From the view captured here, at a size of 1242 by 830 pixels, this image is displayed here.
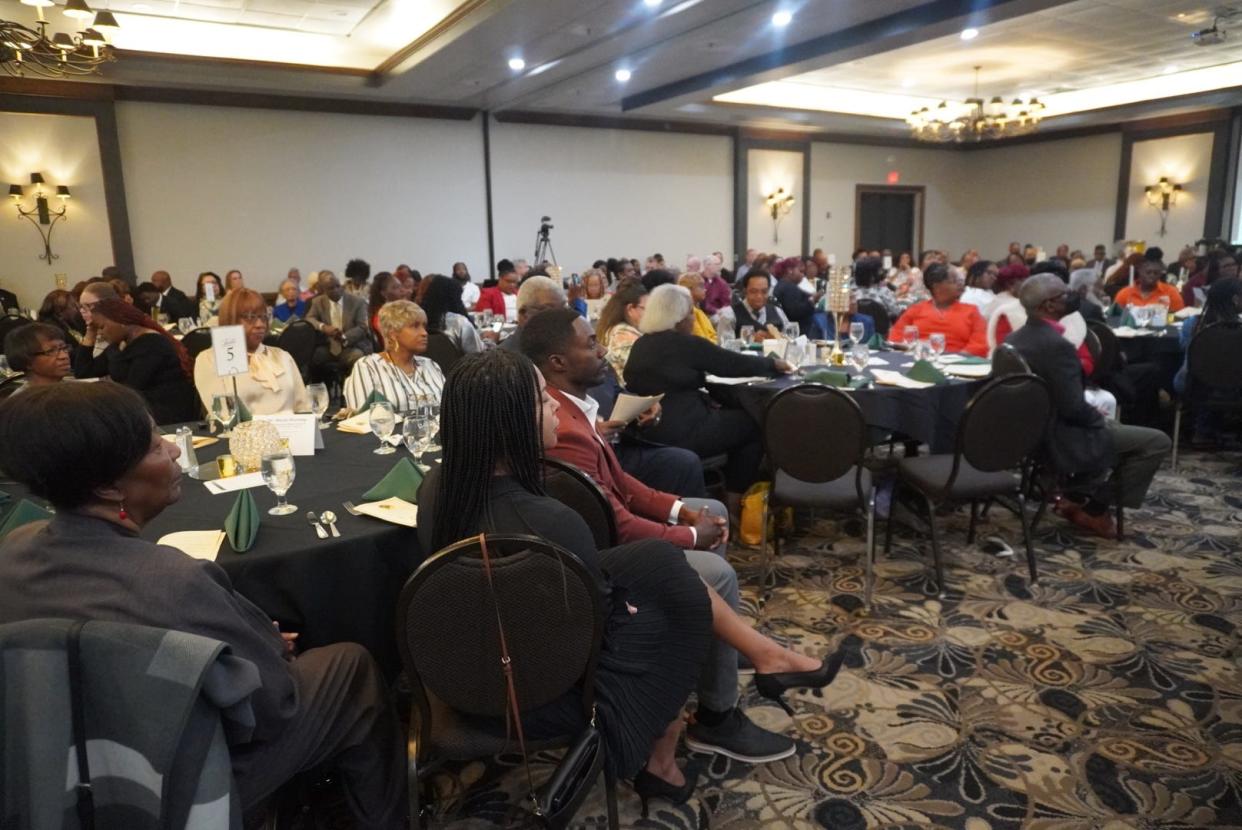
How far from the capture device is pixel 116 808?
1.24 meters

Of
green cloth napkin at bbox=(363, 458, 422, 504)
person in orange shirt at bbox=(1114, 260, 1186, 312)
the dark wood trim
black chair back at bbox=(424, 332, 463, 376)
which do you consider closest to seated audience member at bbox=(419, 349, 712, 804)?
green cloth napkin at bbox=(363, 458, 422, 504)

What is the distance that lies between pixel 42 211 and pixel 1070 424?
10.8 m

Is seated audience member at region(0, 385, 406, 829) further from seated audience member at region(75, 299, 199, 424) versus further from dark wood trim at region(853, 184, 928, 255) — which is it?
dark wood trim at region(853, 184, 928, 255)

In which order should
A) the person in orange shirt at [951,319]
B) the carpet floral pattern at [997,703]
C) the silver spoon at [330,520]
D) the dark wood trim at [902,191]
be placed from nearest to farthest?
the silver spoon at [330,520] < the carpet floral pattern at [997,703] < the person in orange shirt at [951,319] < the dark wood trim at [902,191]

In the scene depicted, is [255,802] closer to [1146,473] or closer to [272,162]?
[1146,473]

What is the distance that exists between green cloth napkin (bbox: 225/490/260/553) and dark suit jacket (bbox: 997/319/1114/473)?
130 inches

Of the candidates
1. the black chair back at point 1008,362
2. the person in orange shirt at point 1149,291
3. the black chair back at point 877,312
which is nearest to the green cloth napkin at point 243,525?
the black chair back at point 1008,362

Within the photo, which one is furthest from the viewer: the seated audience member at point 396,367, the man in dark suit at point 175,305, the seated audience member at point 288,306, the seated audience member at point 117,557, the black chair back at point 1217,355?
the seated audience member at point 288,306

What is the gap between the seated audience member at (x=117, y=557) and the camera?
1359 mm

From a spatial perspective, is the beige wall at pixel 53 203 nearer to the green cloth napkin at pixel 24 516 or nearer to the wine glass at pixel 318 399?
the wine glass at pixel 318 399

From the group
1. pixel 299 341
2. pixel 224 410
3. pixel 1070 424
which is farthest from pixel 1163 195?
pixel 224 410

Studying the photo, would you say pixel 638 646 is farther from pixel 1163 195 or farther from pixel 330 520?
pixel 1163 195

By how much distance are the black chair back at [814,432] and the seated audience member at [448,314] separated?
3.27 meters

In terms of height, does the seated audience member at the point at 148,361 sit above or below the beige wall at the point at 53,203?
below
